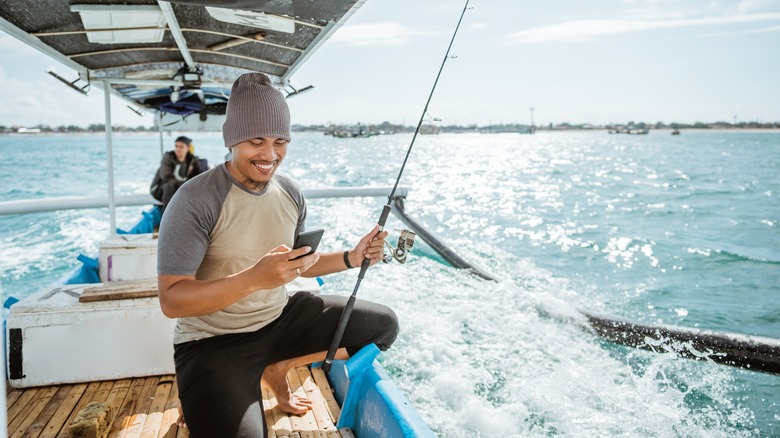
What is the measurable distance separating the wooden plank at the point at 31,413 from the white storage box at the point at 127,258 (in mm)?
2065

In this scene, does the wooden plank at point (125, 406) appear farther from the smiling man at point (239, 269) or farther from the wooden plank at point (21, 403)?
the smiling man at point (239, 269)

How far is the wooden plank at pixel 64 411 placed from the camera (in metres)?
2.86

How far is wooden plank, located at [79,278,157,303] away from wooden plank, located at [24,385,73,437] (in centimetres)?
57

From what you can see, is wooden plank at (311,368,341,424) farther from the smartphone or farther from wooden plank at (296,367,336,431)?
the smartphone

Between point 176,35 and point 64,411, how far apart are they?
2636mm

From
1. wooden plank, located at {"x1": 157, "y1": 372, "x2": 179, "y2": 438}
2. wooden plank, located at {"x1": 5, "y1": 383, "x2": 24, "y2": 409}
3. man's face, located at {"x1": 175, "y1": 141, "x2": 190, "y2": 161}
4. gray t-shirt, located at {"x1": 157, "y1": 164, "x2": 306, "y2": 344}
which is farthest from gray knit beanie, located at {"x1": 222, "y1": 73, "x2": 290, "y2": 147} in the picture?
man's face, located at {"x1": 175, "y1": 141, "x2": 190, "y2": 161}

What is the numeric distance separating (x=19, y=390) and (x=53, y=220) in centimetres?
1423

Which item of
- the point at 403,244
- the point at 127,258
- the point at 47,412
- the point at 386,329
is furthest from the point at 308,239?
the point at 127,258

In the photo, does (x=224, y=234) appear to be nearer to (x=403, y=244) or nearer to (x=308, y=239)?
(x=308, y=239)

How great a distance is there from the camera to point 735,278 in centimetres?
1075

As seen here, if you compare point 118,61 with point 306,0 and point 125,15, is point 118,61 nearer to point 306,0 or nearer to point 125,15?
point 125,15

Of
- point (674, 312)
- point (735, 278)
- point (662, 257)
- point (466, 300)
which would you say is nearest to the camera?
point (466, 300)

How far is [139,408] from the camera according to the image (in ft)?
10.3

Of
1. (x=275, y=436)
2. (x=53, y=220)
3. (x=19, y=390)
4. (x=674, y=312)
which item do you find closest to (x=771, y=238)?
(x=674, y=312)
